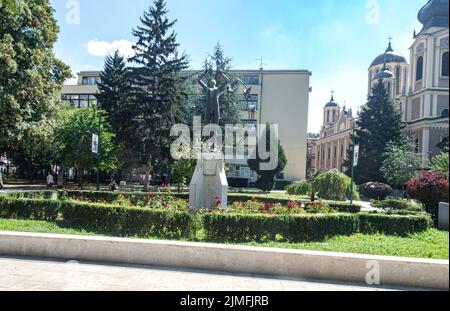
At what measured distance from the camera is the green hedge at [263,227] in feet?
27.4

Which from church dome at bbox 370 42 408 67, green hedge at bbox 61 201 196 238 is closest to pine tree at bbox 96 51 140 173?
green hedge at bbox 61 201 196 238

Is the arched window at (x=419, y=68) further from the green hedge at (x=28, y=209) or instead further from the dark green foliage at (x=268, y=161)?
the green hedge at (x=28, y=209)

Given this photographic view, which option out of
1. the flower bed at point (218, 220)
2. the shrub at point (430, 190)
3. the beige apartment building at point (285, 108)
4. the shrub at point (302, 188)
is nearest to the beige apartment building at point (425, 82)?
the beige apartment building at point (285, 108)

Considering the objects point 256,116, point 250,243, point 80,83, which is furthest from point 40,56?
point 80,83

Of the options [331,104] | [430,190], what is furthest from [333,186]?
[331,104]

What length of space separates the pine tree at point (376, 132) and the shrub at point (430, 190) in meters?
25.5

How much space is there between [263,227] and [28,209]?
24.5 feet

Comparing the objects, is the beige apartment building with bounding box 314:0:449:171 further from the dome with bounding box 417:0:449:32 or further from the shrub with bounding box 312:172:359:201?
the shrub with bounding box 312:172:359:201

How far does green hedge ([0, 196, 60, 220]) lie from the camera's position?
10.7 m

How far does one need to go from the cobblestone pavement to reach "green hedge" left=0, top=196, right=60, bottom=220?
16.6ft
